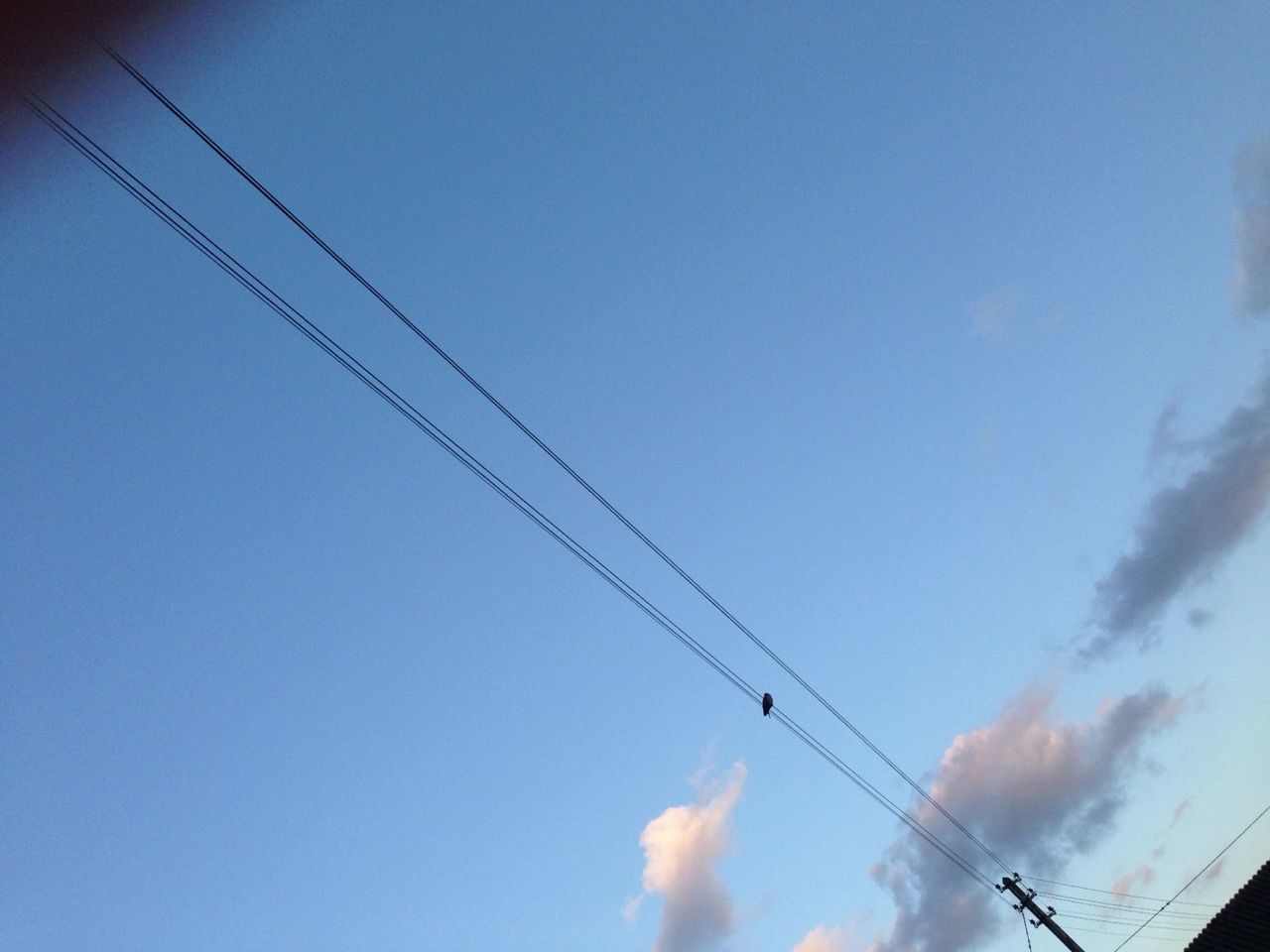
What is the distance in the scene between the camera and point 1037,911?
2266cm

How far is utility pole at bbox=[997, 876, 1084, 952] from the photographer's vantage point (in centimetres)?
2000

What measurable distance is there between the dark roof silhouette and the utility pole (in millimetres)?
3861

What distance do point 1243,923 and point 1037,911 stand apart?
526cm

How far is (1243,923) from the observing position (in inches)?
829

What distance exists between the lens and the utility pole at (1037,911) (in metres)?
20.0

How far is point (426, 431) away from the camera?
10969 millimetres

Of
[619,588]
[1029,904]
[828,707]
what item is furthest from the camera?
[1029,904]

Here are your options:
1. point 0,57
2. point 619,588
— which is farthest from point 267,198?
point 619,588

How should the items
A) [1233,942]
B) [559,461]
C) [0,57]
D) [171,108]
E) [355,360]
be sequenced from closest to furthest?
[0,57] → [171,108] → [355,360] → [559,461] → [1233,942]

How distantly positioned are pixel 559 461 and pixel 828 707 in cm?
1044

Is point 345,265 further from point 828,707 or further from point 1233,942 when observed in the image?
point 1233,942

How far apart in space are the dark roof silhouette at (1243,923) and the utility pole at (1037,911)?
3861mm

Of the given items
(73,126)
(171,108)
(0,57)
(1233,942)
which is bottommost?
(1233,942)

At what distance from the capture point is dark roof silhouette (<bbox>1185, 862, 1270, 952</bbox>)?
20297 millimetres
